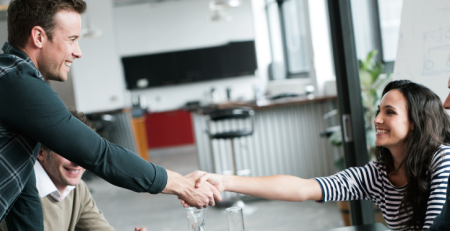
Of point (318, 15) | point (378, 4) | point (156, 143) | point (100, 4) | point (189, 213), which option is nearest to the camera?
point (189, 213)

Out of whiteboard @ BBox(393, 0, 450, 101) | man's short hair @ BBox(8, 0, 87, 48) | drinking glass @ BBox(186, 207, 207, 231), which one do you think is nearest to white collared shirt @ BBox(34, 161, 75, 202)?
man's short hair @ BBox(8, 0, 87, 48)

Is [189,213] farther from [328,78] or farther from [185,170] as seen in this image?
[185,170]

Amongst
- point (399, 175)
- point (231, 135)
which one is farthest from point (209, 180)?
point (231, 135)

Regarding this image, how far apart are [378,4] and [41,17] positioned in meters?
3.60

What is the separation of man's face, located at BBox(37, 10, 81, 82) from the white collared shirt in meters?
0.36

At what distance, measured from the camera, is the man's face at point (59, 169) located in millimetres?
1502

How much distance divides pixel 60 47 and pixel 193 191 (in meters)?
0.68

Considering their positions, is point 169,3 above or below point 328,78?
above

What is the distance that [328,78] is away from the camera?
505 cm

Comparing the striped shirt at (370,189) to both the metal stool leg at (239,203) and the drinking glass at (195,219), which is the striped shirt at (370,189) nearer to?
the drinking glass at (195,219)

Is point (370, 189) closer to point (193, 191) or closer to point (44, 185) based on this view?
point (193, 191)

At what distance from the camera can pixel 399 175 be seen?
1.48m

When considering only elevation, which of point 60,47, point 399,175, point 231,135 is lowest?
point 231,135

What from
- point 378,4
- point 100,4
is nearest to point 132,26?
point 100,4
